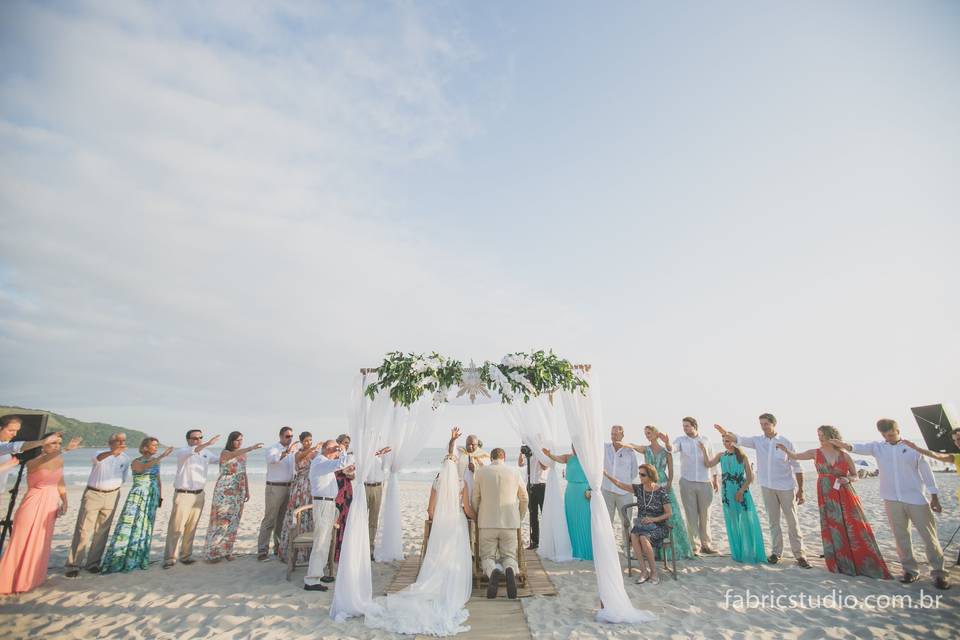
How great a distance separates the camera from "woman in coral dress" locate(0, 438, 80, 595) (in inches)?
215

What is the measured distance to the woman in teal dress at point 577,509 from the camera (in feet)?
23.2

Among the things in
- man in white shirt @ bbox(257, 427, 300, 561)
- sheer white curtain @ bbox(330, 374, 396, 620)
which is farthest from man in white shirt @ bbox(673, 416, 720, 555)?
man in white shirt @ bbox(257, 427, 300, 561)

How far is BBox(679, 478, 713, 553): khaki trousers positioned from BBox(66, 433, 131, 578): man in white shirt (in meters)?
8.93

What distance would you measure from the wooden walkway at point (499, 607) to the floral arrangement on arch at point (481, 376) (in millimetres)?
2501

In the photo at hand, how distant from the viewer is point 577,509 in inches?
282

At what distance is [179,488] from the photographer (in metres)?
6.97

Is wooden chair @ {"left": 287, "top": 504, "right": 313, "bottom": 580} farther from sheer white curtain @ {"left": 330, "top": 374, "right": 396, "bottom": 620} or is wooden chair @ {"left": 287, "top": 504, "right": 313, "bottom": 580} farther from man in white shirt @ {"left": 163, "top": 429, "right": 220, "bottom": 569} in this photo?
man in white shirt @ {"left": 163, "top": 429, "right": 220, "bottom": 569}

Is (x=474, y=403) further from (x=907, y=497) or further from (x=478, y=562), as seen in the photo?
(x=907, y=497)

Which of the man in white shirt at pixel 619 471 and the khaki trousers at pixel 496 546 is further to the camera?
the man in white shirt at pixel 619 471

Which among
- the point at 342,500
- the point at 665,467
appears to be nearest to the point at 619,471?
the point at 665,467

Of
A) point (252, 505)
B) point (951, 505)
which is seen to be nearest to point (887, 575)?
point (951, 505)

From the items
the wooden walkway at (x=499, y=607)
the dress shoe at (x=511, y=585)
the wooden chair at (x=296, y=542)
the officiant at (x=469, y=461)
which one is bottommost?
the wooden walkway at (x=499, y=607)

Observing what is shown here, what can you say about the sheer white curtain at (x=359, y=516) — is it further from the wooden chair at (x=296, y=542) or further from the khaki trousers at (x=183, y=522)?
the khaki trousers at (x=183, y=522)

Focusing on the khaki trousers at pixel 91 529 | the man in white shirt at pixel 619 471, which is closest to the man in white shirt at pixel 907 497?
the man in white shirt at pixel 619 471
